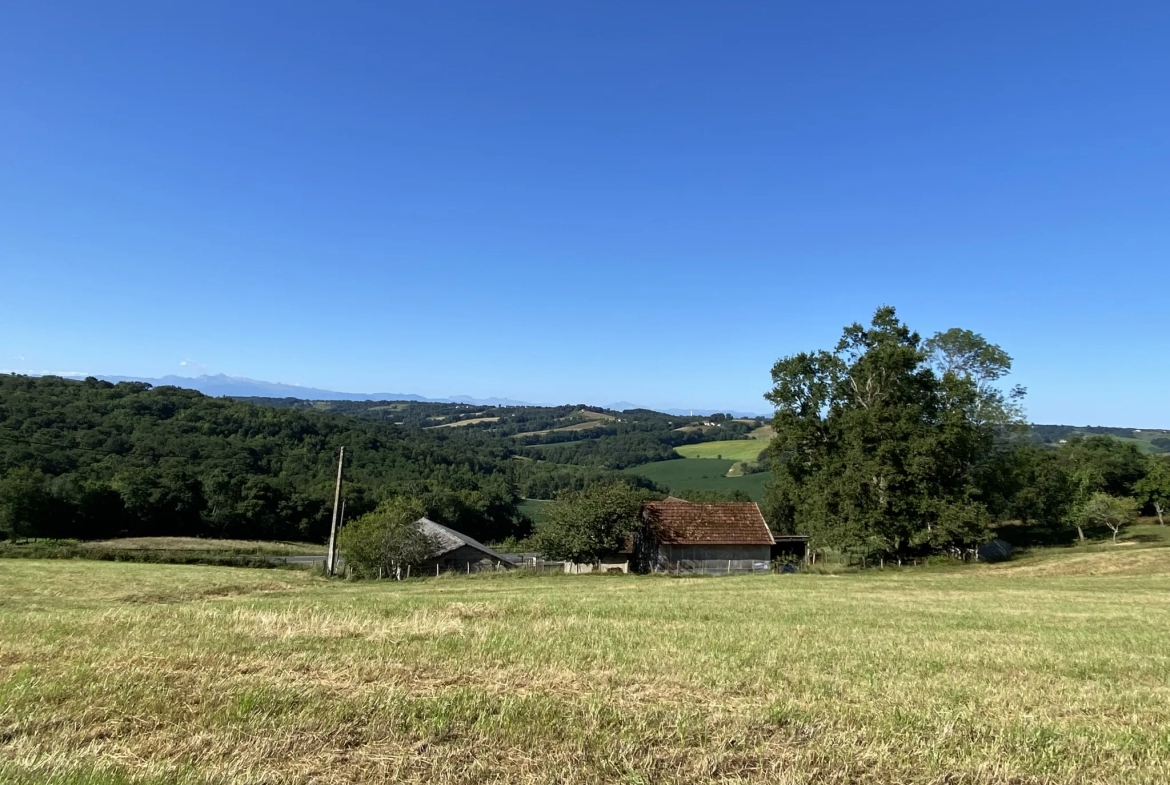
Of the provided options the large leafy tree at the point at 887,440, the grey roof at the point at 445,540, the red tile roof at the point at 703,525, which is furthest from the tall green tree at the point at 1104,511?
the grey roof at the point at 445,540

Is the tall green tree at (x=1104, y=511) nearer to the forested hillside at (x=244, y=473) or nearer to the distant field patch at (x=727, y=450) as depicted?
the forested hillside at (x=244, y=473)

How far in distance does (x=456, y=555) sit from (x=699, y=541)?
65.6 feet

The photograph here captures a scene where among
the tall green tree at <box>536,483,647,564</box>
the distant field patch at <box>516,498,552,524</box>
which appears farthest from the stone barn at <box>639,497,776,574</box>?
the distant field patch at <box>516,498,552,524</box>

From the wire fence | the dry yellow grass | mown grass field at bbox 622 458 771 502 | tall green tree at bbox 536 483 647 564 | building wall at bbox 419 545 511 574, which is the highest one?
mown grass field at bbox 622 458 771 502

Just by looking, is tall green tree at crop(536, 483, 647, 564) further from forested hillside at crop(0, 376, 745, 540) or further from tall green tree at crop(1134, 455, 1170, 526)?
tall green tree at crop(1134, 455, 1170, 526)

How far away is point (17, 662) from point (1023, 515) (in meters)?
79.1

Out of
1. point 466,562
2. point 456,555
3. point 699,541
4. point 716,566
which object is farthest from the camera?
point 466,562

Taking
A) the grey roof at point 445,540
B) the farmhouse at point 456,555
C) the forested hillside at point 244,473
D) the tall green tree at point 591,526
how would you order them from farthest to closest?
the forested hillside at point 244,473 < the grey roof at point 445,540 < the farmhouse at point 456,555 < the tall green tree at point 591,526

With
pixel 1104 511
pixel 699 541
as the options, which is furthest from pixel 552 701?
pixel 1104 511

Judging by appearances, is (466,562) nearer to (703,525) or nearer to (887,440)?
(703,525)

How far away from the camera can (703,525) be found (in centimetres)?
4809

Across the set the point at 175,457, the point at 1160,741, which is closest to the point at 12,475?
the point at 175,457

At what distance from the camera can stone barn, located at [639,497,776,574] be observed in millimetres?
46344

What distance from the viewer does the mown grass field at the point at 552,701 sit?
461cm
